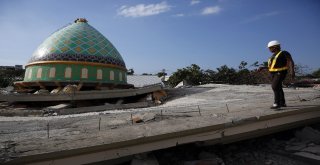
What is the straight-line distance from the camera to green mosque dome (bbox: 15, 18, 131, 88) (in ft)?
50.4

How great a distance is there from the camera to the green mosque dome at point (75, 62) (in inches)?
604

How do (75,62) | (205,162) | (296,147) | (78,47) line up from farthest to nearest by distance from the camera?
(78,47) < (75,62) < (296,147) < (205,162)

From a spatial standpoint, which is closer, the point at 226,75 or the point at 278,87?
the point at 278,87

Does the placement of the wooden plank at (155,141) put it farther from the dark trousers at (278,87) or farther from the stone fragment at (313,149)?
the stone fragment at (313,149)

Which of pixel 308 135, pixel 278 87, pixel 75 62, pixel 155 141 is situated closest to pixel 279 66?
pixel 278 87

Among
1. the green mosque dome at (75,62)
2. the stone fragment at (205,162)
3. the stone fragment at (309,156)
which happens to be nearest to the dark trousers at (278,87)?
the stone fragment at (309,156)

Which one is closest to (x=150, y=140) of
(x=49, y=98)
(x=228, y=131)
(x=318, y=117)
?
(x=228, y=131)

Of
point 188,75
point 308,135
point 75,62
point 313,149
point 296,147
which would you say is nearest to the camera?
point 313,149

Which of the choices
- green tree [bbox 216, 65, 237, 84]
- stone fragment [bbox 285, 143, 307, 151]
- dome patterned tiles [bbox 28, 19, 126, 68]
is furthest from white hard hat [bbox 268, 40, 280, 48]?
green tree [bbox 216, 65, 237, 84]

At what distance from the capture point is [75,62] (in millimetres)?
15469

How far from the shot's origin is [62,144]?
277 cm

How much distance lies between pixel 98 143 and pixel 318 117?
4.51 metres

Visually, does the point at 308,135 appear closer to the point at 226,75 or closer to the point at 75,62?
the point at 75,62

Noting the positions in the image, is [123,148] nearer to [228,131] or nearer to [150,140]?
[150,140]
